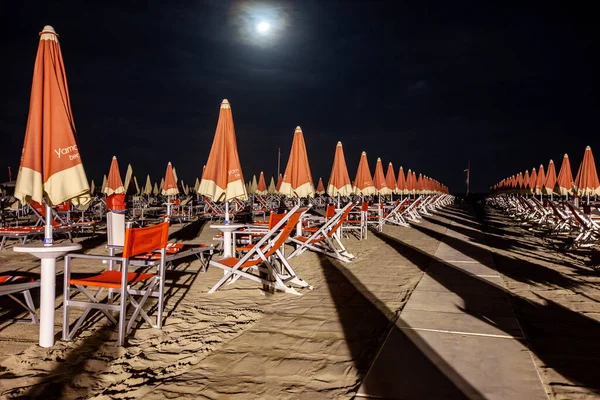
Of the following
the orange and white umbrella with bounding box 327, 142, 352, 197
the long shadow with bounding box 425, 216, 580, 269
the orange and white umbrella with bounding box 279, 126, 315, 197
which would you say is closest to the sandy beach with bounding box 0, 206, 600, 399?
the long shadow with bounding box 425, 216, 580, 269

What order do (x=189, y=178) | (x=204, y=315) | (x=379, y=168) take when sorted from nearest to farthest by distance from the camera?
(x=204, y=315)
(x=379, y=168)
(x=189, y=178)

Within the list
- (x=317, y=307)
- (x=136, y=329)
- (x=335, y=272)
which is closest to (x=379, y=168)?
(x=335, y=272)

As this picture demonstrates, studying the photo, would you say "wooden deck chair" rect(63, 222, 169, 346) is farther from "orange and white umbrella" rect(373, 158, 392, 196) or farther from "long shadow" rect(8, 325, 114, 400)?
"orange and white umbrella" rect(373, 158, 392, 196)

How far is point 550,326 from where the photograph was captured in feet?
11.1

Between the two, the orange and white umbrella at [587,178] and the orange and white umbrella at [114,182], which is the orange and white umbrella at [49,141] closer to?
the orange and white umbrella at [114,182]

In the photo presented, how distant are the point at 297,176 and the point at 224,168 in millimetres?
2742

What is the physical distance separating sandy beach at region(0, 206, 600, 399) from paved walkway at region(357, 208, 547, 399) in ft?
0.34

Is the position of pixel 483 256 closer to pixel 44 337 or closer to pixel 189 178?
pixel 44 337

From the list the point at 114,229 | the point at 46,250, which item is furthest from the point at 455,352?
the point at 114,229

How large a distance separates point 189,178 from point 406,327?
31411 millimetres

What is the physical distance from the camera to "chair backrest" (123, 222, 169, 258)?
288 cm

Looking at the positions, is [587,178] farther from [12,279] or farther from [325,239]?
[12,279]

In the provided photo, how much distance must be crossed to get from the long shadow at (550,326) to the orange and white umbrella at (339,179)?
539 centimetres

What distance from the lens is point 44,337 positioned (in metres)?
2.90
